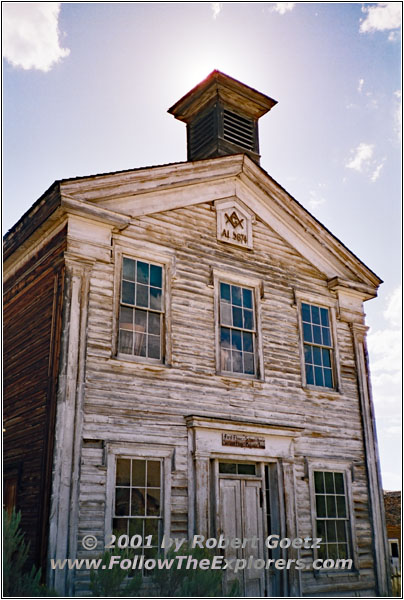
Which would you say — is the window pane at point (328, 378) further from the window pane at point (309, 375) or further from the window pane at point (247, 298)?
the window pane at point (247, 298)

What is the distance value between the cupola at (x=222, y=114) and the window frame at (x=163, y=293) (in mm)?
4426

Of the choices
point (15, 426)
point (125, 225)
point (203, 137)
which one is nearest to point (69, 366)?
point (15, 426)

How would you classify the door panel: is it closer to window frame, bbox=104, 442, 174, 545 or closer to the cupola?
window frame, bbox=104, 442, 174, 545

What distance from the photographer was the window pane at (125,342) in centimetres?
1079

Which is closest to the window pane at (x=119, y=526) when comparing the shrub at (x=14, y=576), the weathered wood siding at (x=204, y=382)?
the weathered wood siding at (x=204, y=382)

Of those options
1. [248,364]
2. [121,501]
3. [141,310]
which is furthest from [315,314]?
[121,501]

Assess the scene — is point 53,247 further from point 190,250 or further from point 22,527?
point 22,527

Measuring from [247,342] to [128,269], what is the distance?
3019 mm

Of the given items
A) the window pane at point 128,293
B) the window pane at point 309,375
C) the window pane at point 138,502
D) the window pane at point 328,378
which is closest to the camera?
the window pane at point 138,502

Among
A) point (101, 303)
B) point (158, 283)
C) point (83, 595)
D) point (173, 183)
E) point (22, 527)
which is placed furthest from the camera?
point (173, 183)

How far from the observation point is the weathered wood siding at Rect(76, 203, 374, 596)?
404 inches

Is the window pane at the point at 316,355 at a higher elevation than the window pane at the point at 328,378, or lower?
higher

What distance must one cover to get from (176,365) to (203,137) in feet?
Answer: 22.9

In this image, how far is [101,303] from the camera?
10.7 metres
